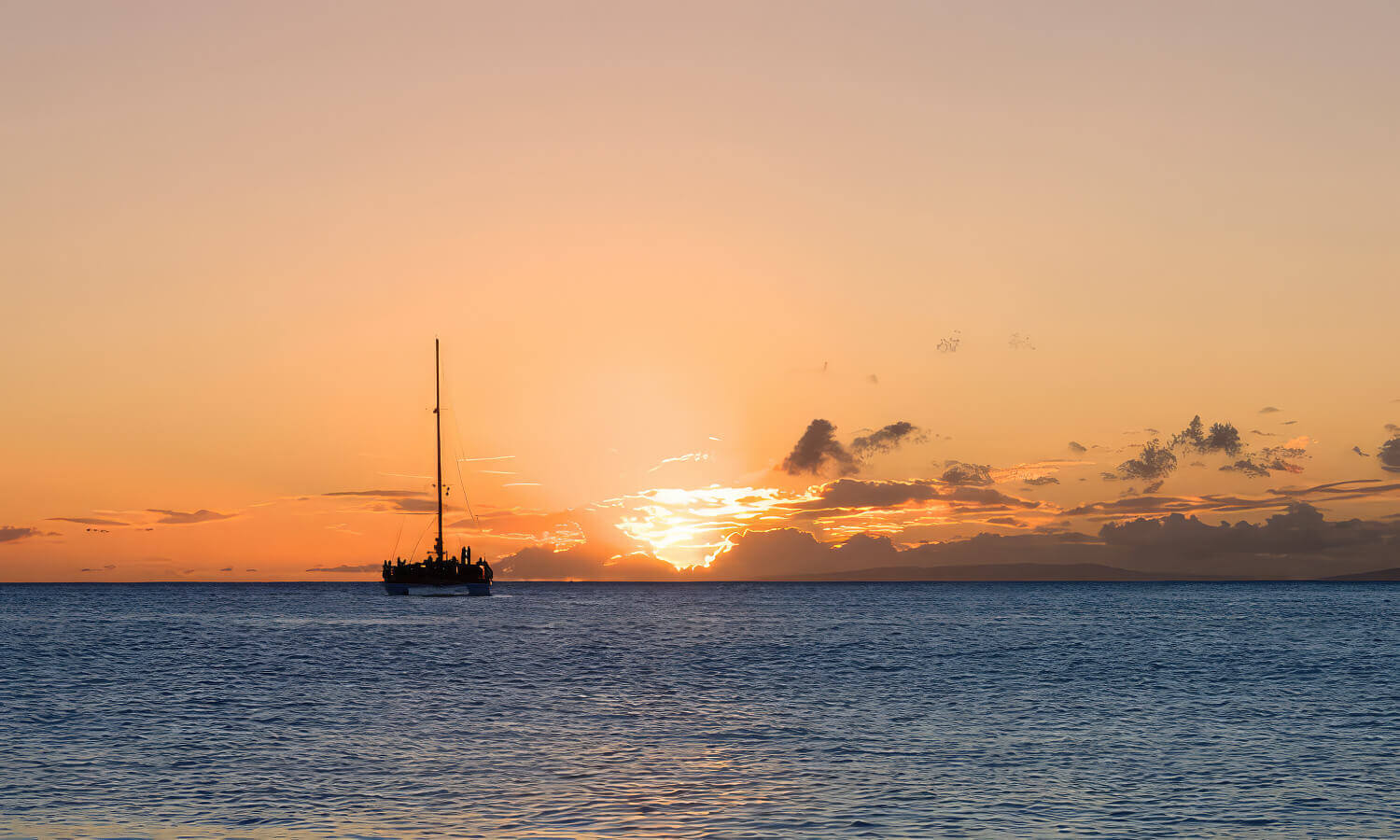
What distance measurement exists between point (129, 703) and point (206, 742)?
14297 mm

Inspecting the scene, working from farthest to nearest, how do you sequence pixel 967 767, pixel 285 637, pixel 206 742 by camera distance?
pixel 285 637 → pixel 206 742 → pixel 967 767

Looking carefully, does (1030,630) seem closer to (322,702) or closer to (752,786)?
(322,702)

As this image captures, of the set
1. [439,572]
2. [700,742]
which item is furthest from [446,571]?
[700,742]

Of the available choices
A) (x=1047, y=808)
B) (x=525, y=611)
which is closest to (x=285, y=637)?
(x=525, y=611)

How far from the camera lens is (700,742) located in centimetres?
4141

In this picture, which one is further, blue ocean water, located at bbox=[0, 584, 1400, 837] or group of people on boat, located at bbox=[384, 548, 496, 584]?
group of people on boat, located at bbox=[384, 548, 496, 584]

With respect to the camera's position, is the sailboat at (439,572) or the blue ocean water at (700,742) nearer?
the blue ocean water at (700,742)

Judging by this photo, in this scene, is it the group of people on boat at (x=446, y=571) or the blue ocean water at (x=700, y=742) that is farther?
the group of people on boat at (x=446, y=571)

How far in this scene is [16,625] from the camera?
139 meters

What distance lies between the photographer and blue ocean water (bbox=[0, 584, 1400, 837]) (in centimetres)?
2927

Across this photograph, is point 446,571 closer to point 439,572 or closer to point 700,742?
point 439,572

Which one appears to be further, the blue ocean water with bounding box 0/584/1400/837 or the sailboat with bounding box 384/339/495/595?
the sailboat with bounding box 384/339/495/595

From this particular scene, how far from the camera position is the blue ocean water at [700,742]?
29266 mm

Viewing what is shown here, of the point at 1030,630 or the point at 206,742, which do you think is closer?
the point at 206,742
